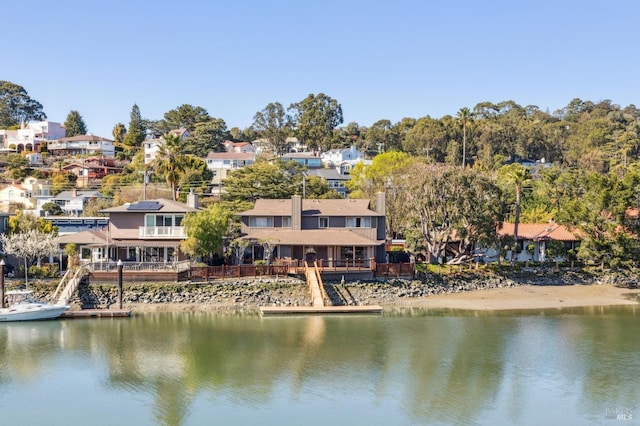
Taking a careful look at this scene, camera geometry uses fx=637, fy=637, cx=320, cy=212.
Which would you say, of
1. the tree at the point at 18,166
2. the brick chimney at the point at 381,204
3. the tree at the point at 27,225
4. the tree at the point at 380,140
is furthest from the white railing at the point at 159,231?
the tree at the point at 380,140

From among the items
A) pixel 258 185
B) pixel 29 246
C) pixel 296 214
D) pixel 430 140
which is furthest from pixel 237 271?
pixel 430 140

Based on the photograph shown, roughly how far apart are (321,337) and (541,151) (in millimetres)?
83011

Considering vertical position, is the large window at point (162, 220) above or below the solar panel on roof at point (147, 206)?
below

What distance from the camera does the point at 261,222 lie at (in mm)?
50625

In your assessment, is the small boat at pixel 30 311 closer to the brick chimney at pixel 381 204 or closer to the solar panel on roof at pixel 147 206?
→ the solar panel on roof at pixel 147 206

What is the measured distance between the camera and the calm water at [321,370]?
25.1m

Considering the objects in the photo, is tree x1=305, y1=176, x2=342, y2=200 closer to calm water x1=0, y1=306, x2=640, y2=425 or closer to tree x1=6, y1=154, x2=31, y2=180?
calm water x1=0, y1=306, x2=640, y2=425

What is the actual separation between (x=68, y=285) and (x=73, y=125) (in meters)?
97.4

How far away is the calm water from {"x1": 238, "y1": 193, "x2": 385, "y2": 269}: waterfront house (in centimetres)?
825

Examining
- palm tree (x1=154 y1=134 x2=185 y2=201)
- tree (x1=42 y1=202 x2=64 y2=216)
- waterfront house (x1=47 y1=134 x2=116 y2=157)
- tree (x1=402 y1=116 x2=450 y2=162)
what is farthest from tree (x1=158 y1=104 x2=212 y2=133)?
palm tree (x1=154 y1=134 x2=185 y2=201)

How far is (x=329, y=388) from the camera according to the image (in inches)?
1080

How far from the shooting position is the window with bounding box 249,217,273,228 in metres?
50.5

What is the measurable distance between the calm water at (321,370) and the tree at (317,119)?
78.6 meters

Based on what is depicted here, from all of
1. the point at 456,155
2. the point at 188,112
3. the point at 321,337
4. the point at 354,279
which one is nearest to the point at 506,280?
the point at 354,279
